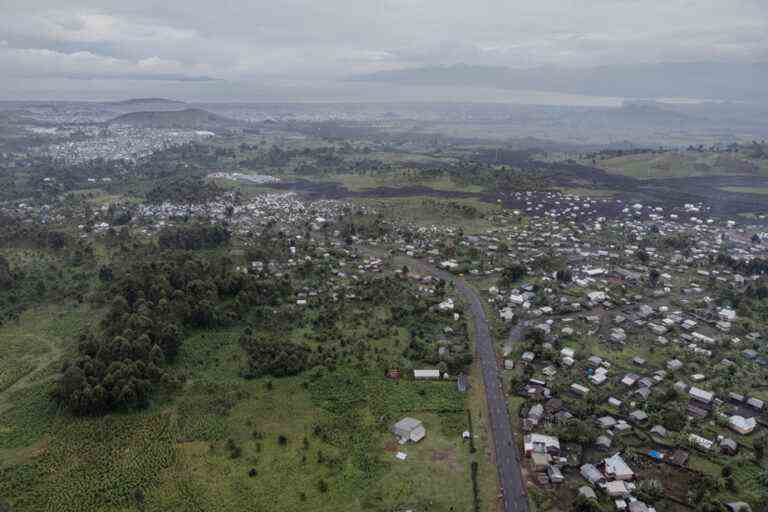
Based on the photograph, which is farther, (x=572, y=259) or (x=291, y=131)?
(x=291, y=131)

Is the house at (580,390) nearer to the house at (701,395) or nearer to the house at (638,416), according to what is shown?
the house at (638,416)

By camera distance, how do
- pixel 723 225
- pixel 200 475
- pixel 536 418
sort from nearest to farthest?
pixel 200 475
pixel 536 418
pixel 723 225

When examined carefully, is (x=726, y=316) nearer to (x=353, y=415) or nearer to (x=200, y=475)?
(x=353, y=415)

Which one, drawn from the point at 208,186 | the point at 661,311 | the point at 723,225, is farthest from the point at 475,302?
the point at 208,186

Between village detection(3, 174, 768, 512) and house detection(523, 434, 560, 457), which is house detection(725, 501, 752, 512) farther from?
house detection(523, 434, 560, 457)

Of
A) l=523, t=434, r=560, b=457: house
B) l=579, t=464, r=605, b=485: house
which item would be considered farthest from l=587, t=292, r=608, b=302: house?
l=579, t=464, r=605, b=485: house

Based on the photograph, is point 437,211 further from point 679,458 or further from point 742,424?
point 679,458

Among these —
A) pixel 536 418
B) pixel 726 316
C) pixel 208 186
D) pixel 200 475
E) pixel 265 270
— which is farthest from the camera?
pixel 208 186
